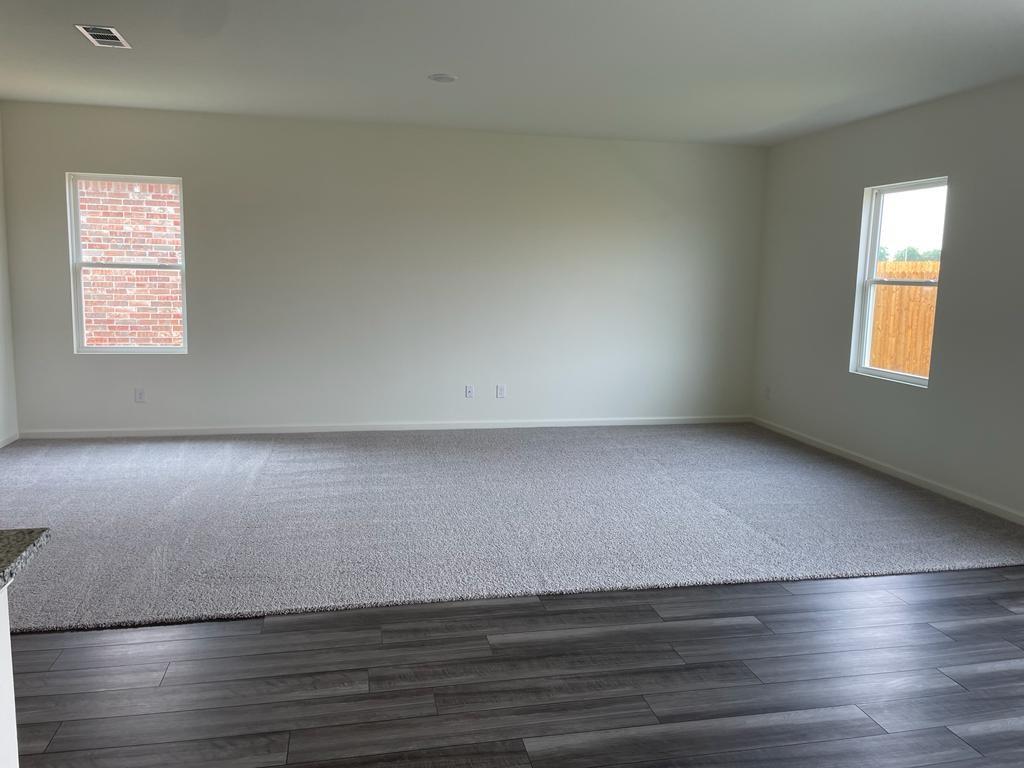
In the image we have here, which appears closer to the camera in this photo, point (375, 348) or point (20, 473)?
point (20, 473)

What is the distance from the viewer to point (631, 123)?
5.51 meters

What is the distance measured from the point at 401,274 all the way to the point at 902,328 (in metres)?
3.77

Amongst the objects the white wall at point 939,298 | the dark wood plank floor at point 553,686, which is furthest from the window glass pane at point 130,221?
the white wall at point 939,298

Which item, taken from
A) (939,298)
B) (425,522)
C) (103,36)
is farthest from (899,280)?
(103,36)

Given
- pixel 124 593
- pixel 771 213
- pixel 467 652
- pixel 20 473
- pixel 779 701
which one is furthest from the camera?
pixel 771 213

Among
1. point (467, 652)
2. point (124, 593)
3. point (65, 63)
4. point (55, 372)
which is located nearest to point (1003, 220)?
point (467, 652)

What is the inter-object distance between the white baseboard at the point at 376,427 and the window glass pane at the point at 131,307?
2.25ft

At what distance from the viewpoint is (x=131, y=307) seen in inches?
222

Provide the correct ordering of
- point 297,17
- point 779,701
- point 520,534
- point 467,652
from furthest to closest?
1. point 520,534
2. point 297,17
3. point 467,652
4. point 779,701

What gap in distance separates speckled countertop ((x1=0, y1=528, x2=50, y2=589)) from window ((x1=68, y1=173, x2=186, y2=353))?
4.82 metres

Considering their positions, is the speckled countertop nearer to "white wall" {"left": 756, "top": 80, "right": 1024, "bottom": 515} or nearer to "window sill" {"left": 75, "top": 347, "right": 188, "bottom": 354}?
"white wall" {"left": 756, "top": 80, "right": 1024, "bottom": 515}

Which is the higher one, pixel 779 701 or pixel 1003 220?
pixel 1003 220

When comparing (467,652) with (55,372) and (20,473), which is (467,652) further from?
(55,372)

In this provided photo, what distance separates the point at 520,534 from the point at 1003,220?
3.24 meters
